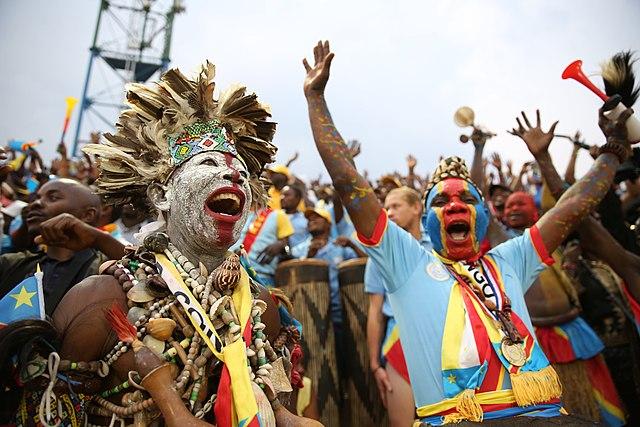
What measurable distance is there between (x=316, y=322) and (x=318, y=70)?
2.74m

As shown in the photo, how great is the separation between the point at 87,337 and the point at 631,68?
4.26m

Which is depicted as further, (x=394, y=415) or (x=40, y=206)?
(x=394, y=415)

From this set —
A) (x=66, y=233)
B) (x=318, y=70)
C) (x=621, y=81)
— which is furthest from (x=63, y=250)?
(x=621, y=81)

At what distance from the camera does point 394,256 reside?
3.14 metres

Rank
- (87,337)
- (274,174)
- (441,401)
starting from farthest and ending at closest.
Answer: (274,174)
(441,401)
(87,337)

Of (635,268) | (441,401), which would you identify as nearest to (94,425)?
(441,401)

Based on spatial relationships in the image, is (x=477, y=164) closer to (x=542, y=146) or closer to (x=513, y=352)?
(x=542, y=146)

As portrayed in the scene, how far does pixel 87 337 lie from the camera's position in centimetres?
201

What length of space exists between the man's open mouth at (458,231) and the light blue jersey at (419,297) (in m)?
0.22

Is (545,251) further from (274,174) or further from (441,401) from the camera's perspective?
(274,174)

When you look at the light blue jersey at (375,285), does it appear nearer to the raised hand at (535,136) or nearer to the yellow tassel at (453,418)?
the raised hand at (535,136)

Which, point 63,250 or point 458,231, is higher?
point 458,231

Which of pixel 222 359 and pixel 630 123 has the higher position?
pixel 630 123

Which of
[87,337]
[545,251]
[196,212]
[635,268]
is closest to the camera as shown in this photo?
[87,337]
